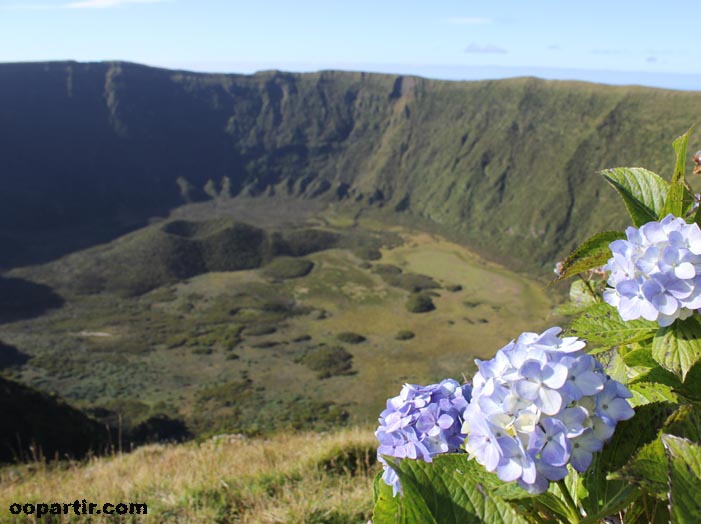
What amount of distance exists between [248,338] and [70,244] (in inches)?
1551

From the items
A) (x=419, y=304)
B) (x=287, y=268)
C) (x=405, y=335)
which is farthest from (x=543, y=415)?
(x=287, y=268)

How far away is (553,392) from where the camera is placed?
48.0 inches

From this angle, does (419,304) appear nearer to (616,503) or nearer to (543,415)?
(616,503)

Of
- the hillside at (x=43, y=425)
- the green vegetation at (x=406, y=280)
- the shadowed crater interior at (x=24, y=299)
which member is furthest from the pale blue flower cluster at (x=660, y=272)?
the shadowed crater interior at (x=24, y=299)

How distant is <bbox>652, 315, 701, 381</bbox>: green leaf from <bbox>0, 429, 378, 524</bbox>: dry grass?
261cm

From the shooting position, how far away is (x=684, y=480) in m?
1.21

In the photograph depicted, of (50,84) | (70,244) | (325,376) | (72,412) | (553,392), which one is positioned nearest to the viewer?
(553,392)

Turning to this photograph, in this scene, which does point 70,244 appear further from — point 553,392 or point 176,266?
point 553,392

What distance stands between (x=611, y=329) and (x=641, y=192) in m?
0.54

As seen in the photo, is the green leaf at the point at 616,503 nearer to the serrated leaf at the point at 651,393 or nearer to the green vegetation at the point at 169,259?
the serrated leaf at the point at 651,393

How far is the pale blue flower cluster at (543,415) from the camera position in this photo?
1.22 m

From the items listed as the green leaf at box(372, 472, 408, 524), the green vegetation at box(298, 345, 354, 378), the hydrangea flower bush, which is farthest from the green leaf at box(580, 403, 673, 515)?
the green vegetation at box(298, 345, 354, 378)

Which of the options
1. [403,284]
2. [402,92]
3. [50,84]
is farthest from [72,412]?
[402,92]

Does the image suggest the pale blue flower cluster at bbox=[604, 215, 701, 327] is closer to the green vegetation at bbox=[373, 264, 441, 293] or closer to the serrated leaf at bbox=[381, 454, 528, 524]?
the serrated leaf at bbox=[381, 454, 528, 524]
